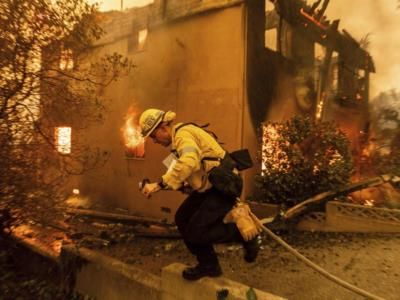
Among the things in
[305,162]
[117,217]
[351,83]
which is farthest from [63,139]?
[351,83]

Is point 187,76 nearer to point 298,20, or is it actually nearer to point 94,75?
point 94,75

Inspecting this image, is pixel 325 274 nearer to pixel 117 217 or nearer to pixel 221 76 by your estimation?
pixel 221 76

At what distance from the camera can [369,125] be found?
11320 millimetres

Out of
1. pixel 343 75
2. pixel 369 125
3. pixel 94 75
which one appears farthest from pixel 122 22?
pixel 369 125

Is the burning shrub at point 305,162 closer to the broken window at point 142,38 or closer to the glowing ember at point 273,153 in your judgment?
the glowing ember at point 273,153

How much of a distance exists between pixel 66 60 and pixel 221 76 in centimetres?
421

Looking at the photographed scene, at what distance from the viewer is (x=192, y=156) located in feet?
11.5

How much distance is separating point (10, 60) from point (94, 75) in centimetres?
240

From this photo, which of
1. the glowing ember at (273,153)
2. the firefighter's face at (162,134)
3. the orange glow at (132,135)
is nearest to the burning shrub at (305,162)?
the glowing ember at (273,153)

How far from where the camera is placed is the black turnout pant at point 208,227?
146 inches

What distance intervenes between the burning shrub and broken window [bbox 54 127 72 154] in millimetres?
4551

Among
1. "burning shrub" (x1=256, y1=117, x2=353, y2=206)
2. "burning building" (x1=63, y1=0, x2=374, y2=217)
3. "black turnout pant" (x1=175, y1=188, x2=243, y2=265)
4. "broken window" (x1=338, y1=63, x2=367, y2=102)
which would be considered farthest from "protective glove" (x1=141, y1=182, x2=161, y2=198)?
"broken window" (x1=338, y1=63, x2=367, y2=102)

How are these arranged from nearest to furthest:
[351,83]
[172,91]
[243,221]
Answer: [243,221]
[172,91]
[351,83]

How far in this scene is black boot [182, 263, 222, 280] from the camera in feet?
12.6
